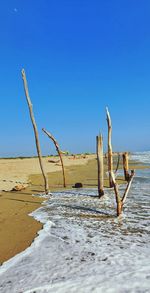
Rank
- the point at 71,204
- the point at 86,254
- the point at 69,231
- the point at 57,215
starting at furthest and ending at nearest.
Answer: the point at 71,204, the point at 57,215, the point at 69,231, the point at 86,254

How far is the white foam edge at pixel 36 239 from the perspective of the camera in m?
5.22

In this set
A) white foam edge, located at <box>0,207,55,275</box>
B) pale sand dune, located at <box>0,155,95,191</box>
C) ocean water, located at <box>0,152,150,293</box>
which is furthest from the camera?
pale sand dune, located at <box>0,155,95,191</box>

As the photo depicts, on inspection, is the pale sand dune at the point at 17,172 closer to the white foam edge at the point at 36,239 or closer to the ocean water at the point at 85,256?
the white foam edge at the point at 36,239

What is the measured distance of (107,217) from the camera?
8.71 meters

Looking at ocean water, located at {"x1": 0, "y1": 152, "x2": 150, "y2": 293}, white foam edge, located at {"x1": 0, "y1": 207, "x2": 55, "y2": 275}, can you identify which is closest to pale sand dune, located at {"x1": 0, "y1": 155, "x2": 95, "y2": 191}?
white foam edge, located at {"x1": 0, "y1": 207, "x2": 55, "y2": 275}

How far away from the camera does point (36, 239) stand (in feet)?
21.9

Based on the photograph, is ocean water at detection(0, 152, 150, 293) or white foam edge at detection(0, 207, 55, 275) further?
white foam edge at detection(0, 207, 55, 275)

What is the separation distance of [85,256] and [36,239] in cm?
147

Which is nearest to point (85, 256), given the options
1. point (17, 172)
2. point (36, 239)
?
point (36, 239)

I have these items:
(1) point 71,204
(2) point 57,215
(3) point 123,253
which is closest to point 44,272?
(3) point 123,253

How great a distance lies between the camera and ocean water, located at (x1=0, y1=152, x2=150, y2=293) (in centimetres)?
439

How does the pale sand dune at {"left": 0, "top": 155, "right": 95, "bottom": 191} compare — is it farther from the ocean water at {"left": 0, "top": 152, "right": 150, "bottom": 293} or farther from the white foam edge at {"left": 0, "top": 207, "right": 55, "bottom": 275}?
the ocean water at {"left": 0, "top": 152, "right": 150, "bottom": 293}

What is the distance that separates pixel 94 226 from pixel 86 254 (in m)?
2.08

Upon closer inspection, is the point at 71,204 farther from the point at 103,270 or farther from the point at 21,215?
the point at 103,270
